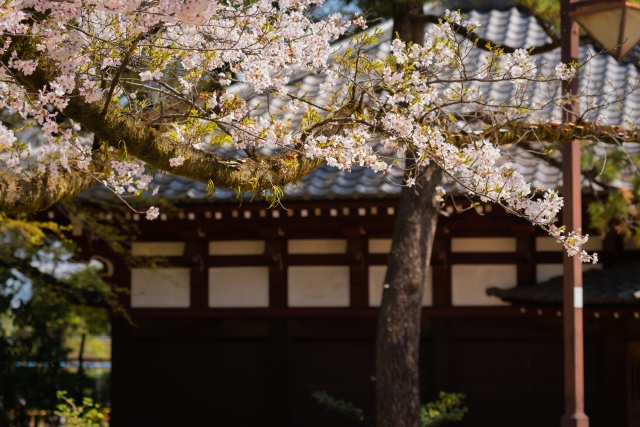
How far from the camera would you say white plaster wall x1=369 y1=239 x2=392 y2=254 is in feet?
31.1

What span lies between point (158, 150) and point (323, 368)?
5909 mm

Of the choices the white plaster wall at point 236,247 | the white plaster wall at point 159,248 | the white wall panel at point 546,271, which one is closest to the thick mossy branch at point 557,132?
the white wall panel at point 546,271

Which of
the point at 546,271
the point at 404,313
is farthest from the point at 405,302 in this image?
the point at 546,271

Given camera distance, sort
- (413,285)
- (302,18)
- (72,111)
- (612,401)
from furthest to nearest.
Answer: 1. (612,401)
2. (413,285)
3. (302,18)
4. (72,111)

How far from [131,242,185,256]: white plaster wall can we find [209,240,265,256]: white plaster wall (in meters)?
0.37

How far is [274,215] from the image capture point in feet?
29.9

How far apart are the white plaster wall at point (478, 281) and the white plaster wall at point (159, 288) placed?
3.02 metres

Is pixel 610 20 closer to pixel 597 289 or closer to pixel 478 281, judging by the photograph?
pixel 597 289

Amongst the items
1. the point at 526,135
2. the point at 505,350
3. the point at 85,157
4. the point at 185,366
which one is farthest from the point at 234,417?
the point at 85,157

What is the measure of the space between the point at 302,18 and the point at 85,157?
143 cm

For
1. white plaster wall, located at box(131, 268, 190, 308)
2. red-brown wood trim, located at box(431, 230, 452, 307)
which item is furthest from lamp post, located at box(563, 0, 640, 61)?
white plaster wall, located at box(131, 268, 190, 308)

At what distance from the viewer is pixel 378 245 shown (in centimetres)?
948

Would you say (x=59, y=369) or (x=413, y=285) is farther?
(x=59, y=369)

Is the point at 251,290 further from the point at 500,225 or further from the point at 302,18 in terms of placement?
the point at 302,18
